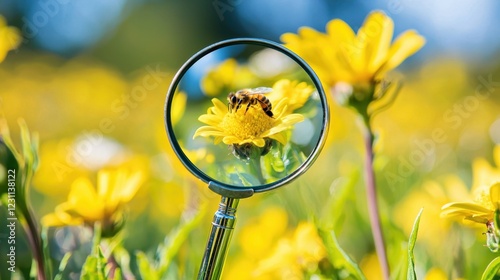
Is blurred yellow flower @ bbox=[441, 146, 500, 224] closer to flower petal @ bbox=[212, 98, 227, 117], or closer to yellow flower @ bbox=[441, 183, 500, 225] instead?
yellow flower @ bbox=[441, 183, 500, 225]

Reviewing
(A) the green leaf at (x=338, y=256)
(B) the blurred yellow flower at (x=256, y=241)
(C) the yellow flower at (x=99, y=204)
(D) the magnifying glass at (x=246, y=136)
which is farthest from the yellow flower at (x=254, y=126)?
(B) the blurred yellow flower at (x=256, y=241)

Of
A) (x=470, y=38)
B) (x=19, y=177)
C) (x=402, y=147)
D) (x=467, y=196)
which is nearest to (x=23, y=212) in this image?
(x=19, y=177)

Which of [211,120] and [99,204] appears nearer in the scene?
[211,120]

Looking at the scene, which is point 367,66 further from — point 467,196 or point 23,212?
point 23,212

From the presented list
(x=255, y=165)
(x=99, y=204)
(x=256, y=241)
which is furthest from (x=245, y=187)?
(x=256, y=241)

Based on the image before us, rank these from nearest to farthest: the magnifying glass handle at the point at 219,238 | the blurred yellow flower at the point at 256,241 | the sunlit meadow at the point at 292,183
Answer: the magnifying glass handle at the point at 219,238
the sunlit meadow at the point at 292,183
the blurred yellow flower at the point at 256,241

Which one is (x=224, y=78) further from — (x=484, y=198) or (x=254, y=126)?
(x=484, y=198)

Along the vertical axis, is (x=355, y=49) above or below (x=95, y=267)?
above

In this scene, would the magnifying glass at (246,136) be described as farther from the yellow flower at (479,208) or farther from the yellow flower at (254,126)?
the yellow flower at (479,208)

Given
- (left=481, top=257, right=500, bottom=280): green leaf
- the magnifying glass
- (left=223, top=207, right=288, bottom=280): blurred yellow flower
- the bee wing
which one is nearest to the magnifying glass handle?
the magnifying glass
